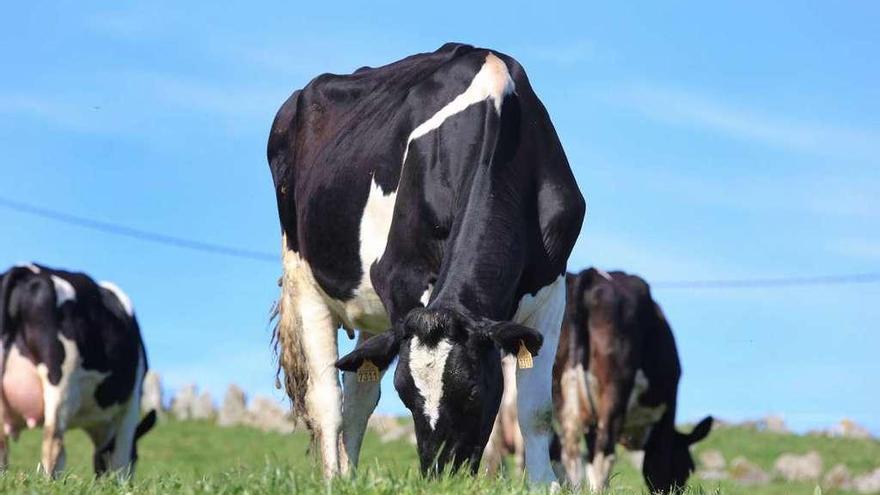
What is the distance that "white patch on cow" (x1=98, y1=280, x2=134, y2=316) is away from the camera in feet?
68.6

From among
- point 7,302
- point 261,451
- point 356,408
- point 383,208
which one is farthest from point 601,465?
point 261,451

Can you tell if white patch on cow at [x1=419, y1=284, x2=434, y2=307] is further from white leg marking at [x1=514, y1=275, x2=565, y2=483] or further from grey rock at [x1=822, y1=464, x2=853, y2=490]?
grey rock at [x1=822, y1=464, x2=853, y2=490]

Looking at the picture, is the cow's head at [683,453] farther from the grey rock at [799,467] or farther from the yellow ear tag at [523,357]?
the yellow ear tag at [523,357]

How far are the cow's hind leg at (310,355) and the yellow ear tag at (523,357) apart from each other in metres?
2.36

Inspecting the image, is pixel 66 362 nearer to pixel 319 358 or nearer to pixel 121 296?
pixel 121 296

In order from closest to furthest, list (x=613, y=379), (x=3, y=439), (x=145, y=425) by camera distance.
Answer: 1. (x=3, y=439)
2. (x=613, y=379)
3. (x=145, y=425)

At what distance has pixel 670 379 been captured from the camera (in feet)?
63.3

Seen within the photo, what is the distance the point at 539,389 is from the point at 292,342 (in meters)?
2.75

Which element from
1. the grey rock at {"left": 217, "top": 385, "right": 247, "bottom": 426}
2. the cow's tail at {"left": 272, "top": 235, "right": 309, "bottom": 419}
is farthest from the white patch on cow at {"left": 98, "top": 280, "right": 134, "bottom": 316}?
the grey rock at {"left": 217, "top": 385, "right": 247, "bottom": 426}

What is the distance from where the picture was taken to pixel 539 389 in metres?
8.74

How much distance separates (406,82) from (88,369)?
10.3 m

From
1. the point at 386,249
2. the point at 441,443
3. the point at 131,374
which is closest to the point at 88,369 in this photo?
the point at 131,374

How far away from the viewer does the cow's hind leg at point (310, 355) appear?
33.6 feet

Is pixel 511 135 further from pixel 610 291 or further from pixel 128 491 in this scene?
pixel 610 291
